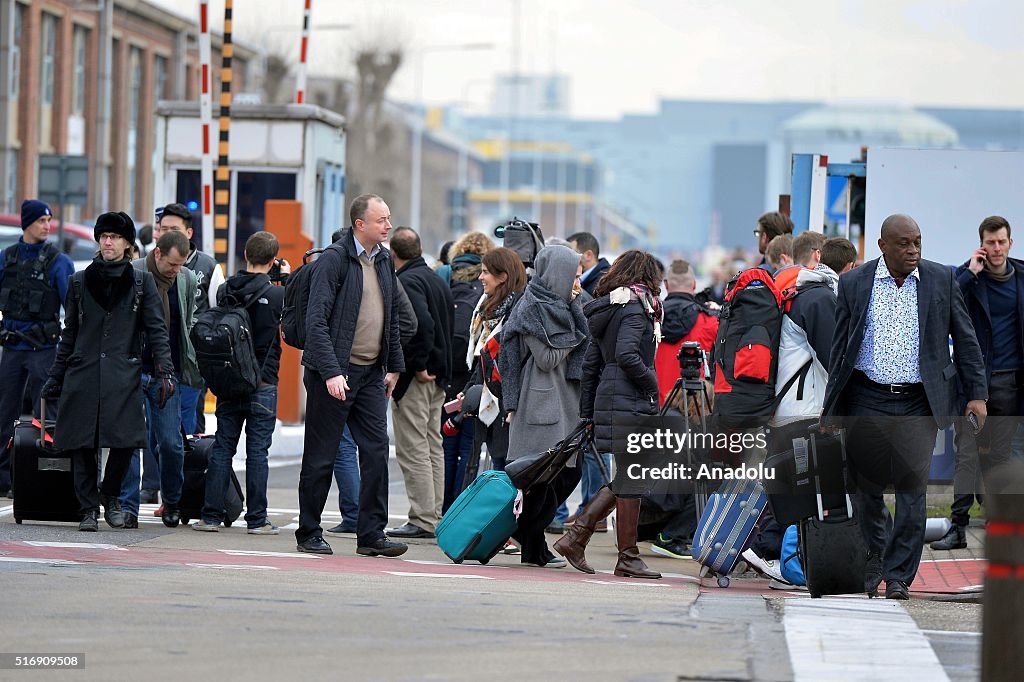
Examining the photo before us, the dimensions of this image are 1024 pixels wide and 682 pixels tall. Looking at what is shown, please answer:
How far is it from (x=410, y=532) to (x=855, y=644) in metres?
4.72

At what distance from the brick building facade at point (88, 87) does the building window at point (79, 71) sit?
0.09ft

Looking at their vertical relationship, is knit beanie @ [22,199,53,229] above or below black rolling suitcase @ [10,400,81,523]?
above

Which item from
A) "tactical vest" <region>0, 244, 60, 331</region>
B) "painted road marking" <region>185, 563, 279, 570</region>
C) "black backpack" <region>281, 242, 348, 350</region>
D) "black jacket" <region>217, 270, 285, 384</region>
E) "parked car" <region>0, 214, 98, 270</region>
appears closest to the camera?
"painted road marking" <region>185, 563, 279, 570</region>

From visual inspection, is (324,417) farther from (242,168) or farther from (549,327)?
(242,168)

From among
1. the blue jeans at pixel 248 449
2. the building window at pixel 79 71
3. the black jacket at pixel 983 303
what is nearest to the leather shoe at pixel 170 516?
the blue jeans at pixel 248 449

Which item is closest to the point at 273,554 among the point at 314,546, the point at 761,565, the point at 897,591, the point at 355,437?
the point at 314,546

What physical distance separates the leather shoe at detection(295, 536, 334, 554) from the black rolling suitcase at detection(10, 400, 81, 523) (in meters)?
1.55

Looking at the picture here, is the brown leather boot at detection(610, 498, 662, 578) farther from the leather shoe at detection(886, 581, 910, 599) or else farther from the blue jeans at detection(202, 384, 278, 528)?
the blue jeans at detection(202, 384, 278, 528)

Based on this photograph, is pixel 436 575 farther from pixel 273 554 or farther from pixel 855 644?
pixel 855 644

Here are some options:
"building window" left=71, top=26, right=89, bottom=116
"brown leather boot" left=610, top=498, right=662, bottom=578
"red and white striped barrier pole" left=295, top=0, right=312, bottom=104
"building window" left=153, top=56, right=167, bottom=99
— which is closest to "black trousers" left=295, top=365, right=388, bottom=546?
"brown leather boot" left=610, top=498, right=662, bottom=578

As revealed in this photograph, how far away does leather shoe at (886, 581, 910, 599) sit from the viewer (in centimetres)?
859

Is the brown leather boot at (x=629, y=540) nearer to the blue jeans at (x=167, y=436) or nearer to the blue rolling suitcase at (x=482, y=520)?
the blue rolling suitcase at (x=482, y=520)

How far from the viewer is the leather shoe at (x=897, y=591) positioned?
8586 millimetres

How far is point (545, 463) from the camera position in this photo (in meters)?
9.52
